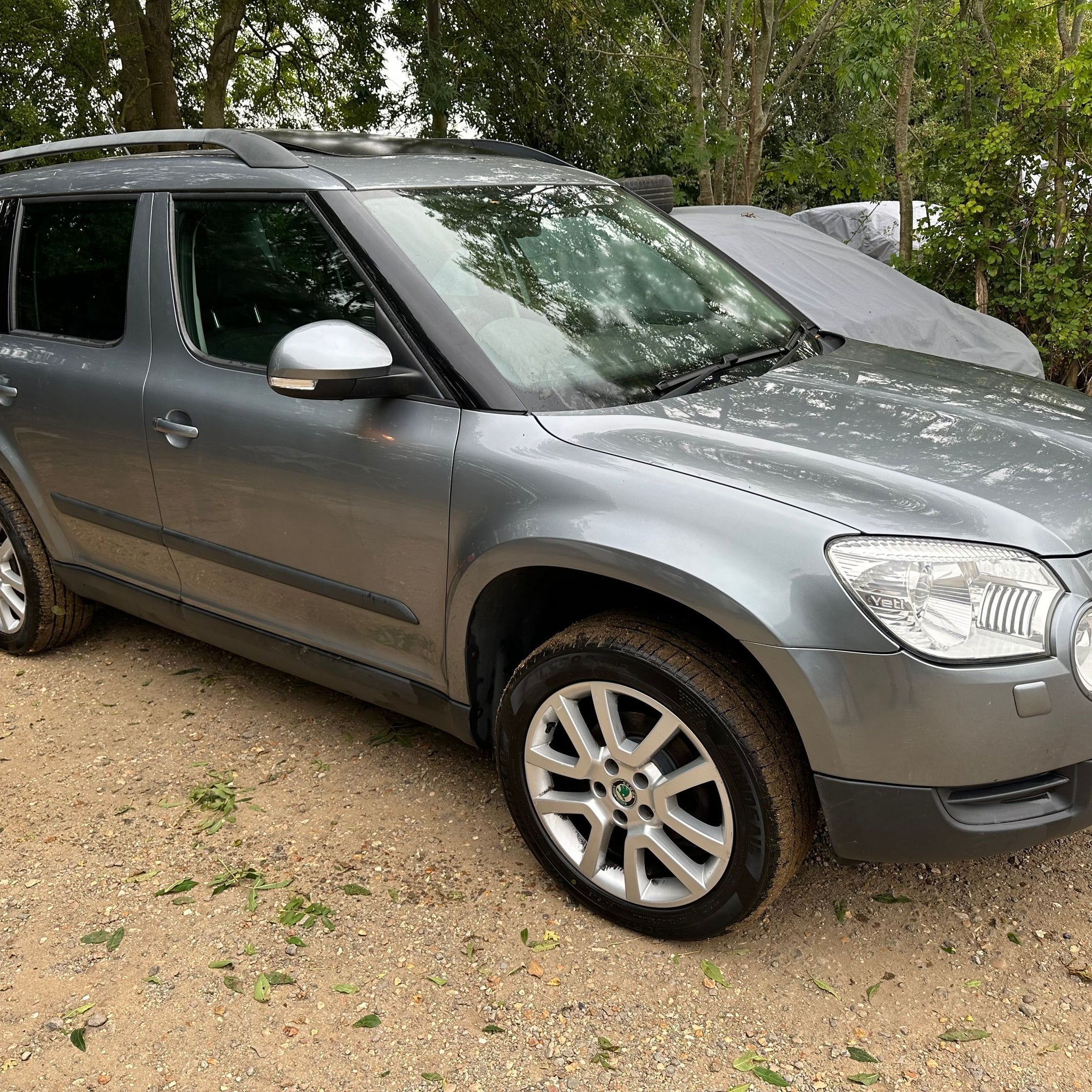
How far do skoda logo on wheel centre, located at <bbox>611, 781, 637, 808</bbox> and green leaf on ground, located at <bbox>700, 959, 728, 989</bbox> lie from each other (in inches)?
16.0

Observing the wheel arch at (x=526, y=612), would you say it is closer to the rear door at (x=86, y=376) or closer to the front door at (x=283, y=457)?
the front door at (x=283, y=457)

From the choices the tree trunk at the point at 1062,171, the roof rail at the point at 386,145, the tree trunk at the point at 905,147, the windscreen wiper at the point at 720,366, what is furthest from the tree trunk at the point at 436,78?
the windscreen wiper at the point at 720,366

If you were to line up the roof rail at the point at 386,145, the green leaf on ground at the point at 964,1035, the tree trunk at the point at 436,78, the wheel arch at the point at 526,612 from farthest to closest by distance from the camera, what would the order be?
the tree trunk at the point at 436,78, the roof rail at the point at 386,145, the wheel arch at the point at 526,612, the green leaf on ground at the point at 964,1035

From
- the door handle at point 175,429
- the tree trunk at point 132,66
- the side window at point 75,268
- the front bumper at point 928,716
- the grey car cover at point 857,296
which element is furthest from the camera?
the tree trunk at point 132,66

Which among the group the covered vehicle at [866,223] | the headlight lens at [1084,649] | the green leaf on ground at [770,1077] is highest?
the covered vehicle at [866,223]

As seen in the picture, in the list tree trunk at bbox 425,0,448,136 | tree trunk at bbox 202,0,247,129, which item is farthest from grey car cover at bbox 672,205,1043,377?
tree trunk at bbox 202,0,247,129

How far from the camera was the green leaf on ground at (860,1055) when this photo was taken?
7.33 ft

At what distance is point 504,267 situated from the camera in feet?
9.53

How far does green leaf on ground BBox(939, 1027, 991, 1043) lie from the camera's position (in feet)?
7.47

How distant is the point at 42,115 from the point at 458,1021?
1288 centimetres

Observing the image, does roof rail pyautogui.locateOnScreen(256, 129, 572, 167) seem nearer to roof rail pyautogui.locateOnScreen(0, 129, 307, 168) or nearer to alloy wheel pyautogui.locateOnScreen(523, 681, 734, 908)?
roof rail pyautogui.locateOnScreen(0, 129, 307, 168)

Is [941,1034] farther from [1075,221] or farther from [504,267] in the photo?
[1075,221]

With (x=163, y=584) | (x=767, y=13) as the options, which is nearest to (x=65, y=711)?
(x=163, y=584)

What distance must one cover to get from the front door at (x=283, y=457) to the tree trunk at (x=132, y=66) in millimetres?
7819
